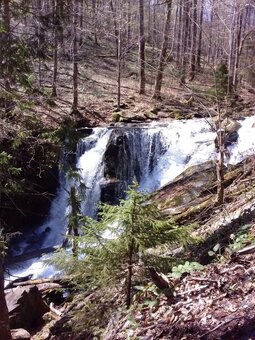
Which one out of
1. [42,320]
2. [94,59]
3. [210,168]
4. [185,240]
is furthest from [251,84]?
[185,240]

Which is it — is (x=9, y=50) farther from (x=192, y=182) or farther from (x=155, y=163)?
(x=155, y=163)

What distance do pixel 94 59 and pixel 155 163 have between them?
61.1ft

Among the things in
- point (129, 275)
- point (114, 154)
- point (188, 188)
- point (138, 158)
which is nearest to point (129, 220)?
point (129, 275)

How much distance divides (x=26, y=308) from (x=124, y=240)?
521 cm

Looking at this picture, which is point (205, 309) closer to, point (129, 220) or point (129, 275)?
point (129, 275)

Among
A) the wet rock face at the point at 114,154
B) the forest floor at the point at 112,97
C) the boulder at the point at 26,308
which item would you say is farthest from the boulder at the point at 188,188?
the wet rock face at the point at 114,154

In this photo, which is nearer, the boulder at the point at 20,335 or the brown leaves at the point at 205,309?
the brown leaves at the point at 205,309

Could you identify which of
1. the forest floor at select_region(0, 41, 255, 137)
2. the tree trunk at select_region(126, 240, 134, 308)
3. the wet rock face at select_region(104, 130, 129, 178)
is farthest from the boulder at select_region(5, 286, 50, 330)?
the forest floor at select_region(0, 41, 255, 137)

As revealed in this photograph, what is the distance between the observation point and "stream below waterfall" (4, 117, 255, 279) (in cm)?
1466

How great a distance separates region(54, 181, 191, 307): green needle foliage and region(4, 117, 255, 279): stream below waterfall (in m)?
10.2

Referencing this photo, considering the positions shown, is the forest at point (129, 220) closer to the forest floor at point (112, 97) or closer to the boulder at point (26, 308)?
the boulder at point (26, 308)

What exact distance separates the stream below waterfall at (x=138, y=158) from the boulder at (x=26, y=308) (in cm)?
561

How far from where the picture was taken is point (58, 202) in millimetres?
15992

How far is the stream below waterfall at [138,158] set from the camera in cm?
1466
